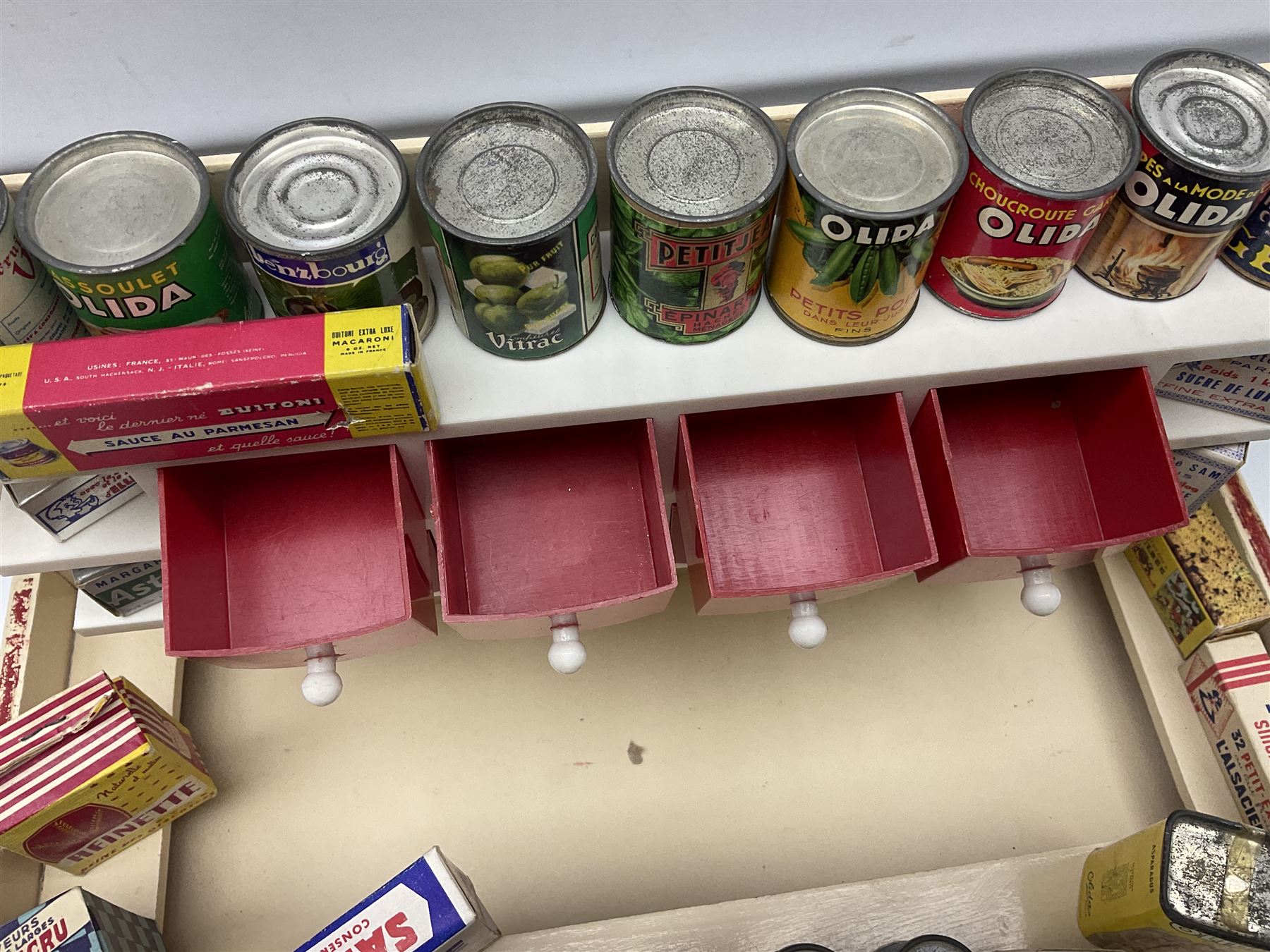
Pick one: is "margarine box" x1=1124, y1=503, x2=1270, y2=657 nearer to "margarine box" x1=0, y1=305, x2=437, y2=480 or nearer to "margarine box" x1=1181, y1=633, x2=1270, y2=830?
"margarine box" x1=1181, y1=633, x2=1270, y2=830

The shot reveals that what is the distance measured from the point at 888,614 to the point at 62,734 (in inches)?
45.5

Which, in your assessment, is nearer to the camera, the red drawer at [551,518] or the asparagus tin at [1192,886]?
the asparagus tin at [1192,886]

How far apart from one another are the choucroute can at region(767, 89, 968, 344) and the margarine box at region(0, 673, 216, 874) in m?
0.94

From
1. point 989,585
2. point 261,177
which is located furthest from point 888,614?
point 261,177

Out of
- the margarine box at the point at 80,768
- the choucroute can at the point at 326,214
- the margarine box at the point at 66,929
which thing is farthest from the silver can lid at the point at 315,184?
the margarine box at the point at 66,929

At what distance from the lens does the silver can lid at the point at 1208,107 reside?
2.80 ft

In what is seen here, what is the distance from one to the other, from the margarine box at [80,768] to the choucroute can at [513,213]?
0.67 meters

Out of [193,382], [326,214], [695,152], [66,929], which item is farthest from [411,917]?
[695,152]

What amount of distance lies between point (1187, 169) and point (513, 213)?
0.61m

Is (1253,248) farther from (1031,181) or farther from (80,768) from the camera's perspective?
(80,768)

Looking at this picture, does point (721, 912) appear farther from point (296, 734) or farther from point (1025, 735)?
point (296, 734)

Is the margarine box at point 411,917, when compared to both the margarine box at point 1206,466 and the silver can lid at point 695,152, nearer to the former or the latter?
the silver can lid at point 695,152

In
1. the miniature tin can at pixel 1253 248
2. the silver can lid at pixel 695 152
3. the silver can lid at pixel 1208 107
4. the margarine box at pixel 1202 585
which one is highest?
the silver can lid at pixel 1208 107

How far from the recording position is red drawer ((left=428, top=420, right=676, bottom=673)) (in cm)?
106
